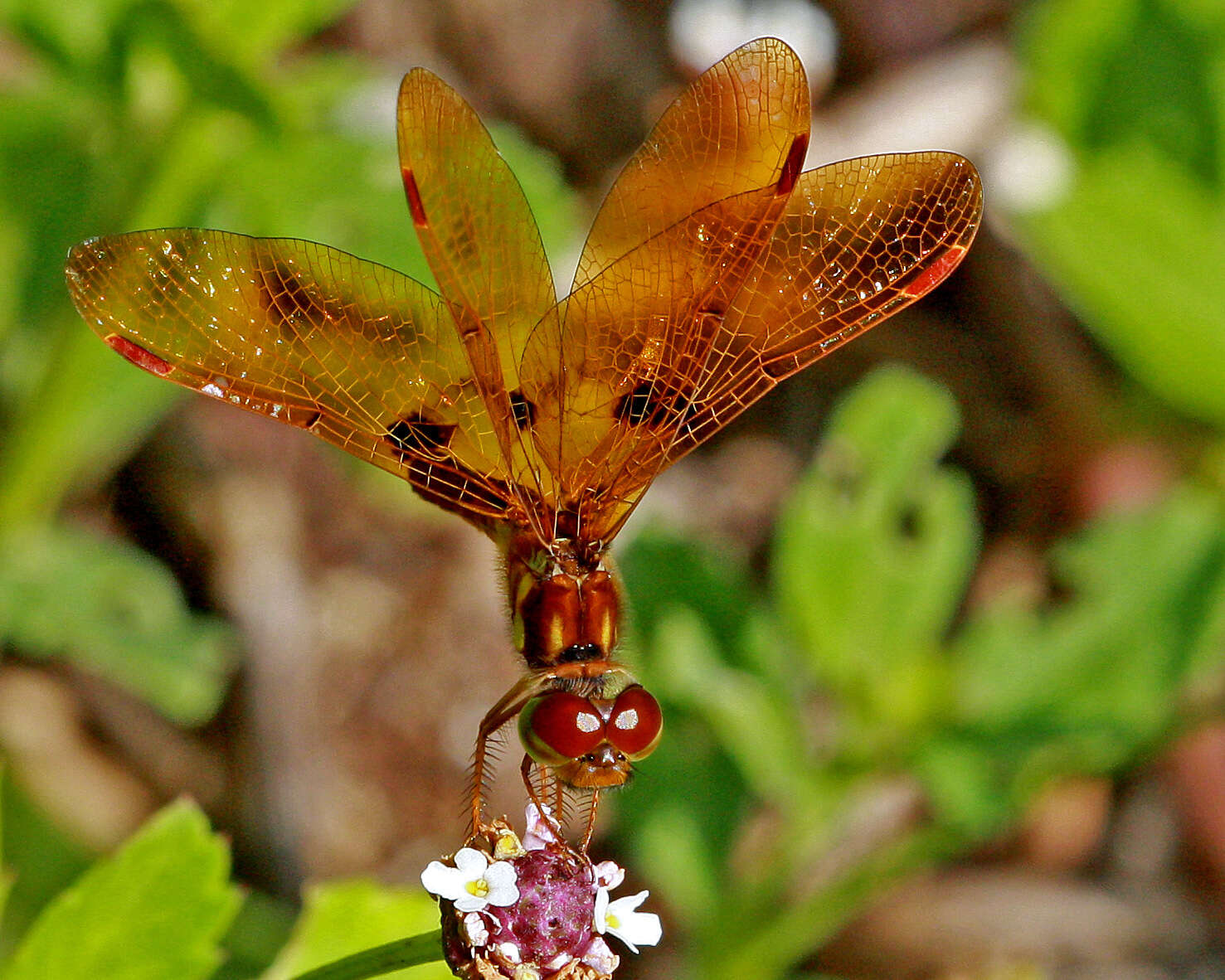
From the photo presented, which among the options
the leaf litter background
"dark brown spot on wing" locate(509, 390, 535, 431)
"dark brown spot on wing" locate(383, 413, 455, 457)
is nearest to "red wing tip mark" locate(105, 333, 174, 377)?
"dark brown spot on wing" locate(383, 413, 455, 457)

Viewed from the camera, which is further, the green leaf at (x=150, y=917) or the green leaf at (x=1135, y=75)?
the green leaf at (x=1135, y=75)

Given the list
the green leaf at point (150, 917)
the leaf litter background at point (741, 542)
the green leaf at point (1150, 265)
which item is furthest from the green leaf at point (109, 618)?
the green leaf at point (1150, 265)

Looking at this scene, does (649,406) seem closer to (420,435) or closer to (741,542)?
(420,435)

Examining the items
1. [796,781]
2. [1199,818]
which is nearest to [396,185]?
[796,781]

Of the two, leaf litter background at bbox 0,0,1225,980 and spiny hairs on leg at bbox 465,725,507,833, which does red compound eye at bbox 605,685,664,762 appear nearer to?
spiny hairs on leg at bbox 465,725,507,833

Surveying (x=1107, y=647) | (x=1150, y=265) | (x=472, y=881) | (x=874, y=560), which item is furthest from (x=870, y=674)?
(x=472, y=881)

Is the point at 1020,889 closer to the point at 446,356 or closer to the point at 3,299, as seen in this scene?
the point at 446,356

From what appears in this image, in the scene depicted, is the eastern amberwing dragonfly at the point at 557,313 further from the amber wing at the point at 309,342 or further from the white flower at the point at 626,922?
the white flower at the point at 626,922
